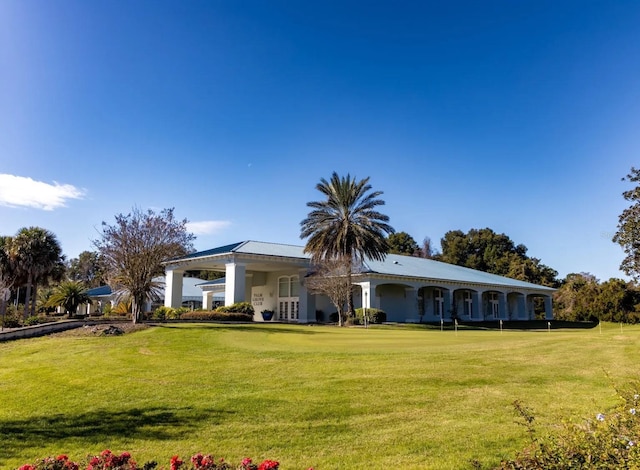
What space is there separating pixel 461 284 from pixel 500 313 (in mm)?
10878

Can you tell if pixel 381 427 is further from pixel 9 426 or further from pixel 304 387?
pixel 9 426

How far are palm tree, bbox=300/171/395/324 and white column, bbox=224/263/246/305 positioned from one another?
530cm

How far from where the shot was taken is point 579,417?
7289 mm

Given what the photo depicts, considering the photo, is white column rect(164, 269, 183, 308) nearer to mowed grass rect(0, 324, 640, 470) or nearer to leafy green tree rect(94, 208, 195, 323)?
leafy green tree rect(94, 208, 195, 323)

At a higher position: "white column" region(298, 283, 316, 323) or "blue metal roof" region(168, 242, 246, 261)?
"blue metal roof" region(168, 242, 246, 261)

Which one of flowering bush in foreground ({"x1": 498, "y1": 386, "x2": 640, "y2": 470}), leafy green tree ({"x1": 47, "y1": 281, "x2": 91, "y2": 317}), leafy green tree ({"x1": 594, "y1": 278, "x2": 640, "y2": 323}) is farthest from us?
leafy green tree ({"x1": 594, "y1": 278, "x2": 640, "y2": 323})

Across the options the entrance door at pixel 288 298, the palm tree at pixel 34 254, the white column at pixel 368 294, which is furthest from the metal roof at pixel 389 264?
the palm tree at pixel 34 254

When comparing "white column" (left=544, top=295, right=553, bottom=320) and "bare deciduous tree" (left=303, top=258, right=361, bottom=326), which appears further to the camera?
"white column" (left=544, top=295, right=553, bottom=320)

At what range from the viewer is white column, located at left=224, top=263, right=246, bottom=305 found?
3569 cm

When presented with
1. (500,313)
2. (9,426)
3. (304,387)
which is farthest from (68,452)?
(500,313)

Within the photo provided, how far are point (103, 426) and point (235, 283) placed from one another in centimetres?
2818

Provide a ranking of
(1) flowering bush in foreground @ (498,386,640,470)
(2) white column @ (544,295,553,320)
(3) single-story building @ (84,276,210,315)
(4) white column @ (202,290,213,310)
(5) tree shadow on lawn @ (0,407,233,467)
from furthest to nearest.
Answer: (2) white column @ (544,295,553,320)
(3) single-story building @ (84,276,210,315)
(4) white column @ (202,290,213,310)
(5) tree shadow on lawn @ (0,407,233,467)
(1) flowering bush in foreground @ (498,386,640,470)

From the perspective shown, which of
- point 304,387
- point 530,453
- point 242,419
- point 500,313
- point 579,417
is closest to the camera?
point 530,453

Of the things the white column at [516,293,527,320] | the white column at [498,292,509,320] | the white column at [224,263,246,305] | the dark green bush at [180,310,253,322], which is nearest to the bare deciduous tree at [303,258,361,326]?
the white column at [224,263,246,305]
